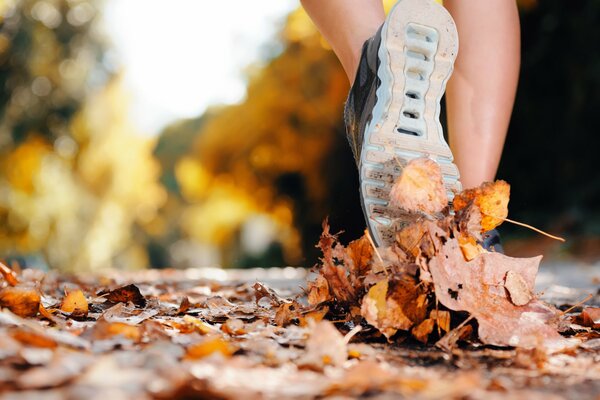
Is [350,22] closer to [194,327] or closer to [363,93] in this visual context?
[363,93]

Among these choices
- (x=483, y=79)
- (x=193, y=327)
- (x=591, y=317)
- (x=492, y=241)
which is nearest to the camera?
(x=193, y=327)

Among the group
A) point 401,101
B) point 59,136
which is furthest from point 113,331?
point 59,136

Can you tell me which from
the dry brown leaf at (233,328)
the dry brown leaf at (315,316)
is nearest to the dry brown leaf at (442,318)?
the dry brown leaf at (315,316)

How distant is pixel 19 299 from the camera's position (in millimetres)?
1288

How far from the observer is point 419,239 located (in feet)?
4.12

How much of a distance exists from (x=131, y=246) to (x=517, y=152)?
49.6 feet

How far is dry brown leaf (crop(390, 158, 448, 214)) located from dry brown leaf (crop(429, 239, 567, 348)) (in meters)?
0.12

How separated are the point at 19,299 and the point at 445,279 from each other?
2.64ft

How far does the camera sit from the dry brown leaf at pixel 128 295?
1626 millimetres

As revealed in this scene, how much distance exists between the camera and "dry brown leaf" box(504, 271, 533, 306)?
125 centimetres

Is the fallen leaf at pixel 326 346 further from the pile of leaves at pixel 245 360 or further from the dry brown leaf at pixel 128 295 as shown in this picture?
the dry brown leaf at pixel 128 295

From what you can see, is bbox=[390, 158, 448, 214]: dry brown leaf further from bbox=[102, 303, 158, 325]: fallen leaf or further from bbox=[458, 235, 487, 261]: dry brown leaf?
bbox=[102, 303, 158, 325]: fallen leaf

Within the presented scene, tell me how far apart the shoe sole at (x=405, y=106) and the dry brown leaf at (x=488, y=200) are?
104 millimetres

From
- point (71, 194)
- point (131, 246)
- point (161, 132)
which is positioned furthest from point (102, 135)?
point (161, 132)
